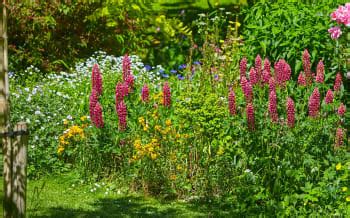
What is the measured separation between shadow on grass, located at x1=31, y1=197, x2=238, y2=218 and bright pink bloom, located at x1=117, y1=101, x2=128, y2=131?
2.21 ft

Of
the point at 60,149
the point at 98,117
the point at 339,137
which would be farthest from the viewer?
the point at 60,149

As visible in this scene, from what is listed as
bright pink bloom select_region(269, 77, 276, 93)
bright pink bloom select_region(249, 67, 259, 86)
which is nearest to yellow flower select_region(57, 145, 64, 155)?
bright pink bloom select_region(249, 67, 259, 86)

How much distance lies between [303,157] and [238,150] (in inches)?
21.7

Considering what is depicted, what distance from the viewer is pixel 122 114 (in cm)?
686

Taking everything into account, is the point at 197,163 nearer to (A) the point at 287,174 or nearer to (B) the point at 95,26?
(A) the point at 287,174

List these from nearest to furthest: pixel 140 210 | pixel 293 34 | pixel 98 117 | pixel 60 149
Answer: pixel 140 210
pixel 98 117
pixel 60 149
pixel 293 34

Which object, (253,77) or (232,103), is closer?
(232,103)

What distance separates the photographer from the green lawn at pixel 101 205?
6523 mm

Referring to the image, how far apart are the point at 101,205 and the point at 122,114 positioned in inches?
32.8

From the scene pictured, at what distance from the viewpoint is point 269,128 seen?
6152mm

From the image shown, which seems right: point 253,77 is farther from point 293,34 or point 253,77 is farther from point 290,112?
point 293,34

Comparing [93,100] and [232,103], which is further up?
[93,100]

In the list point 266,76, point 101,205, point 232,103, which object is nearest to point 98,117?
point 101,205

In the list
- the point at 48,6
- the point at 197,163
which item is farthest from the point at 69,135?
the point at 48,6
